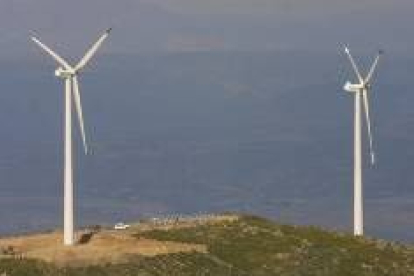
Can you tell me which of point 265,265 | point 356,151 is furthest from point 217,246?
point 356,151

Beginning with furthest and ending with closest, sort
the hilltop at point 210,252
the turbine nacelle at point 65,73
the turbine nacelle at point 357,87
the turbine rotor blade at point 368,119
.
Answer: the turbine nacelle at point 357,87 < the turbine rotor blade at point 368,119 < the turbine nacelle at point 65,73 < the hilltop at point 210,252

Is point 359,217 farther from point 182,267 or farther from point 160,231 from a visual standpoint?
point 182,267

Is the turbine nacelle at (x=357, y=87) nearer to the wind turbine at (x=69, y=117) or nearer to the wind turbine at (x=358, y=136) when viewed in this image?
the wind turbine at (x=358, y=136)

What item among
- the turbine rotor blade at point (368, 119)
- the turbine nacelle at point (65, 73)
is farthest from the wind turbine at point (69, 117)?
the turbine rotor blade at point (368, 119)

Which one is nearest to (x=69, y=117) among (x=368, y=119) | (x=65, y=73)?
(x=65, y=73)

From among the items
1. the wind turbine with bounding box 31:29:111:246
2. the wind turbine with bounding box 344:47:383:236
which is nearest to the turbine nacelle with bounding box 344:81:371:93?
the wind turbine with bounding box 344:47:383:236

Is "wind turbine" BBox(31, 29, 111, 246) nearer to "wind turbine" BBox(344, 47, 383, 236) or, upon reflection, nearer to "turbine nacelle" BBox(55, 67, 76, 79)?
"turbine nacelle" BBox(55, 67, 76, 79)

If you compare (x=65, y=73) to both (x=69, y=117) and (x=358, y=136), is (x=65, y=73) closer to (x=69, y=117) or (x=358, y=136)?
(x=69, y=117)

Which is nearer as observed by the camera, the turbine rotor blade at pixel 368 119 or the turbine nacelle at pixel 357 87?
the turbine rotor blade at pixel 368 119

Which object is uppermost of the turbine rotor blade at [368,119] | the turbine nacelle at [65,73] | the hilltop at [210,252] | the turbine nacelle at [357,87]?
the turbine nacelle at [65,73]
